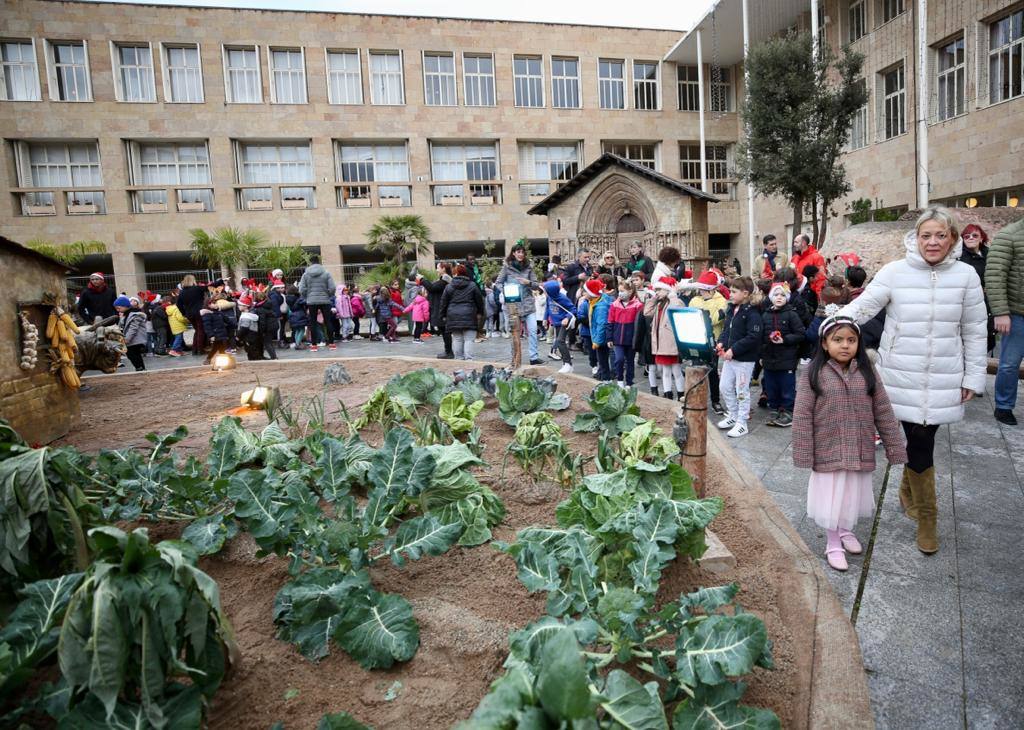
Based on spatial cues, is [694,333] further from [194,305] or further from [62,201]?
[62,201]

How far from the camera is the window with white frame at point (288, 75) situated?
26531mm

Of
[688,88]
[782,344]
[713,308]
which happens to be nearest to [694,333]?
[782,344]

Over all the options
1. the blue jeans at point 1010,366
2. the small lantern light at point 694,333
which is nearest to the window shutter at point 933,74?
the blue jeans at point 1010,366

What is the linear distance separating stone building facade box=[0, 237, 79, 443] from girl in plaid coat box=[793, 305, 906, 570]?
19.2 ft

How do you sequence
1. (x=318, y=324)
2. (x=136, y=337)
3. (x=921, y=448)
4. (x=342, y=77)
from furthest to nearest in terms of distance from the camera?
(x=342, y=77)
(x=318, y=324)
(x=136, y=337)
(x=921, y=448)

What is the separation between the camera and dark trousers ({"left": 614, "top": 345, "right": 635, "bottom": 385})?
25.1 ft

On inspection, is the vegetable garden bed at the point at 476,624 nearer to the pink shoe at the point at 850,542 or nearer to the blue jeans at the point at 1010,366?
the pink shoe at the point at 850,542

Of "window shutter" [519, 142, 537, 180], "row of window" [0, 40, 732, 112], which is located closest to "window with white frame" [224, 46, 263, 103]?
"row of window" [0, 40, 732, 112]

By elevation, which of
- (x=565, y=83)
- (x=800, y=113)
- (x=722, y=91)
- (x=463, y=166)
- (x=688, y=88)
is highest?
(x=565, y=83)

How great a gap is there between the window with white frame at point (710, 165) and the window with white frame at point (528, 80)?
24.9ft

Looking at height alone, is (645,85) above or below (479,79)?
below

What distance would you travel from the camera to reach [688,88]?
30.4 meters

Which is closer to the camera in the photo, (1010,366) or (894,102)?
(1010,366)

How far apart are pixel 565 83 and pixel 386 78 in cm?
816
